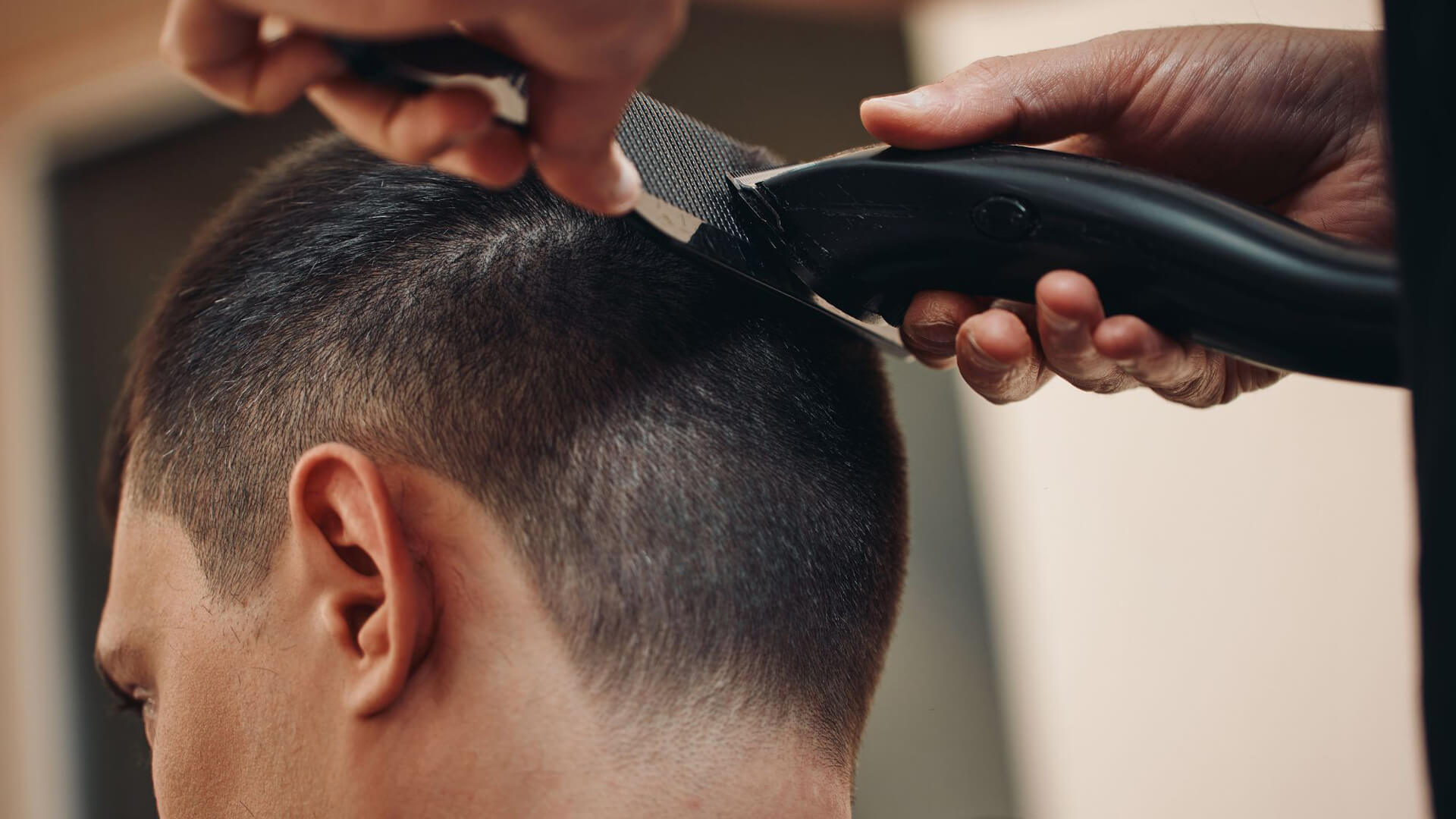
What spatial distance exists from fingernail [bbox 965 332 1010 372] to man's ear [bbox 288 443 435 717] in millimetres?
317

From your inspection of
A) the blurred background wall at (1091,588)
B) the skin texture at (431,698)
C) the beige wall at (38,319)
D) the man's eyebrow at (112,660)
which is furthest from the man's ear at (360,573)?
the beige wall at (38,319)

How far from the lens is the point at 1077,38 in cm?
134

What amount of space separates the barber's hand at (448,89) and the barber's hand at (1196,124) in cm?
24

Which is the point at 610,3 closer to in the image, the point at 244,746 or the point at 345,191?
the point at 345,191

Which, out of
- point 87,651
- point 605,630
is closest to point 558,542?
point 605,630

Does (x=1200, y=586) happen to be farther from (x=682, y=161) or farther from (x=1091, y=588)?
(x=682, y=161)

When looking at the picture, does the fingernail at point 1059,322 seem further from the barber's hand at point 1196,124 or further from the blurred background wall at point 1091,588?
the blurred background wall at point 1091,588

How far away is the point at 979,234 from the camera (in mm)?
554

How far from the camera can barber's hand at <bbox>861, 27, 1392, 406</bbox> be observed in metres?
0.64

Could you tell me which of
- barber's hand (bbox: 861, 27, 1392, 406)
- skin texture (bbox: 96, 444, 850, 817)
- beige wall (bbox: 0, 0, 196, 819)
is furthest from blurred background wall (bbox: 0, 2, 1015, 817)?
skin texture (bbox: 96, 444, 850, 817)

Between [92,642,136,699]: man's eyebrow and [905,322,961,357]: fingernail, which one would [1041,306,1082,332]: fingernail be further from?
[92,642,136,699]: man's eyebrow

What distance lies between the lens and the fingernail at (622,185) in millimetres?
460

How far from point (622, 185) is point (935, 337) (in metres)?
0.24

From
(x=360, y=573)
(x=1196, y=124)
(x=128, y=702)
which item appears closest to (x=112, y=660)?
(x=128, y=702)
